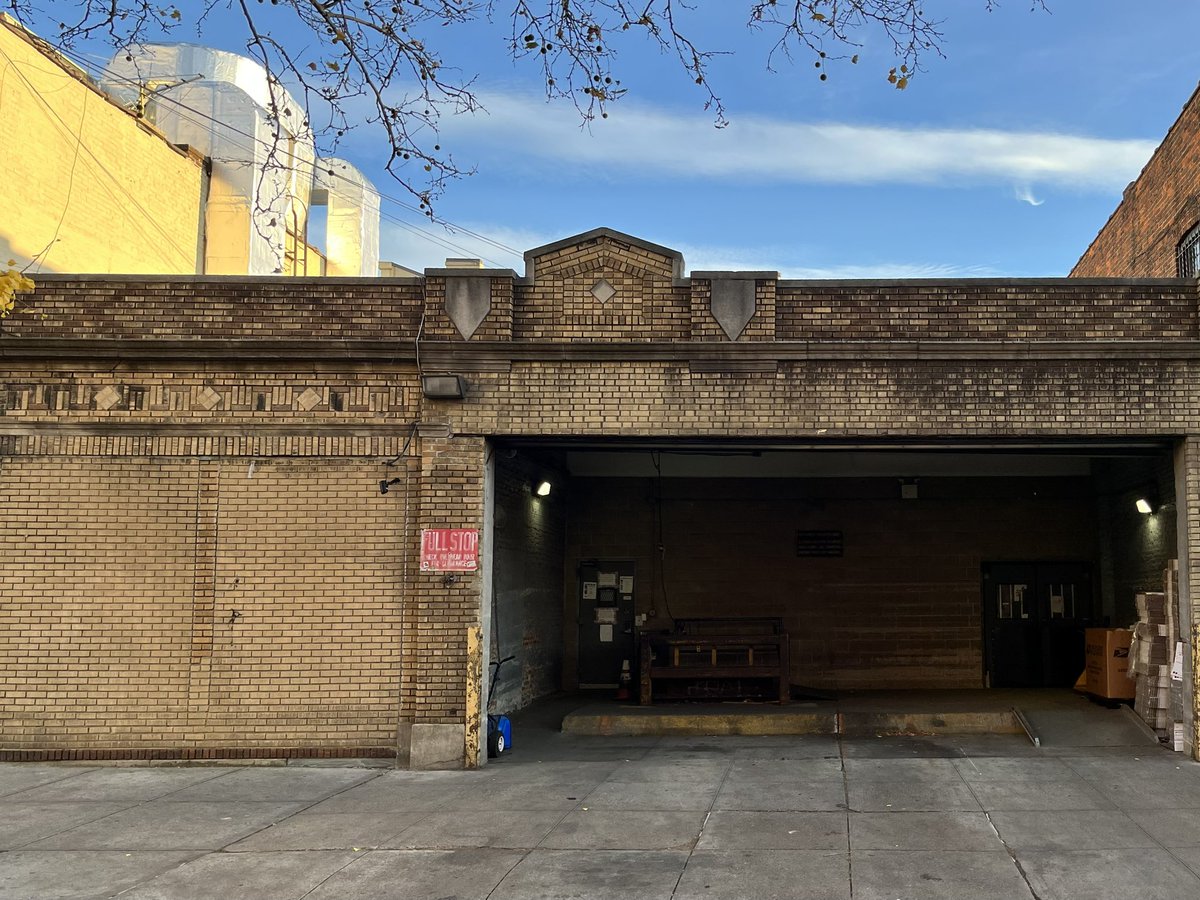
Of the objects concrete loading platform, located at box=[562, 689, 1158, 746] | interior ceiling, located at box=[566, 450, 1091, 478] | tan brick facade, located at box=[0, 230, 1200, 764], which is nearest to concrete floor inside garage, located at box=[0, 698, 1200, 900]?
concrete loading platform, located at box=[562, 689, 1158, 746]

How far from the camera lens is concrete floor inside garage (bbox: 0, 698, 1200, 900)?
6.95 metres

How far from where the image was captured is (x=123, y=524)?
11.5 meters

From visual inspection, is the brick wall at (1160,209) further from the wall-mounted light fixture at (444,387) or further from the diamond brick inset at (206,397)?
the diamond brick inset at (206,397)

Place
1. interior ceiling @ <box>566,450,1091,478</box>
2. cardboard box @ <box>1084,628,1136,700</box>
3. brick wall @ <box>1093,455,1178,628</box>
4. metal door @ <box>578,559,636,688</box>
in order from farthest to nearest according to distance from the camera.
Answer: metal door @ <box>578,559,636,688</box>, interior ceiling @ <box>566,450,1091,478</box>, brick wall @ <box>1093,455,1178,628</box>, cardboard box @ <box>1084,628,1136,700</box>

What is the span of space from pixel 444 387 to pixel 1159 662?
867 centimetres

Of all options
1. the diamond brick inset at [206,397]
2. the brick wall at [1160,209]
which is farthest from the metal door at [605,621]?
the brick wall at [1160,209]

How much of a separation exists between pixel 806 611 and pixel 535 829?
9435 millimetres

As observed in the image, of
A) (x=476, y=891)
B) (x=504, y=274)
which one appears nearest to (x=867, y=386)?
(x=504, y=274)

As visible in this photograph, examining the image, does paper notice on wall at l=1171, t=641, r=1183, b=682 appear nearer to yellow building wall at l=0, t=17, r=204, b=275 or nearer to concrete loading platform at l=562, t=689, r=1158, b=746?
concrete loading platform at l=562, t=689, r=1158, b=746

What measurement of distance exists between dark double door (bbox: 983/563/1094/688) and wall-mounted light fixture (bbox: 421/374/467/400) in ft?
32.4

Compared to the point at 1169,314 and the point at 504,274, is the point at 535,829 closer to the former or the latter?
the point at 504,274

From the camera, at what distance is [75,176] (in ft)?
64.3

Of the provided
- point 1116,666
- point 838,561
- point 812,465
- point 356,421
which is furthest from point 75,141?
point 1116,666

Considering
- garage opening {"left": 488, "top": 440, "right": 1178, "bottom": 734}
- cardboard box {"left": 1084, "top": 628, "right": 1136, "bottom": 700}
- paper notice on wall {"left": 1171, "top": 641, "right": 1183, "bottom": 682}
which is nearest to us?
paper notice on wall {"left": 1171, "top": 641, "right": 1183, "bottom": 682}
